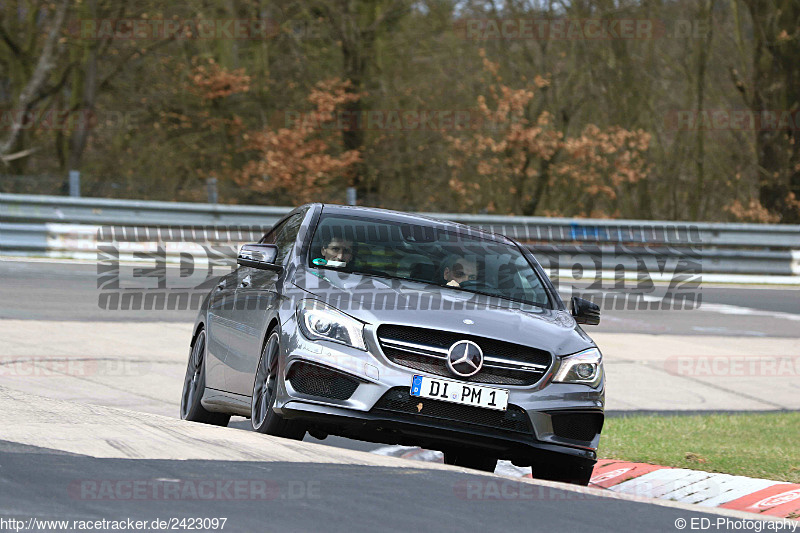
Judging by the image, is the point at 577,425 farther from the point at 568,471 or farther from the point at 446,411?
the point at 446,411

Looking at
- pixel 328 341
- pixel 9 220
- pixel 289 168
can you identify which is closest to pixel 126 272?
pixel 9 220

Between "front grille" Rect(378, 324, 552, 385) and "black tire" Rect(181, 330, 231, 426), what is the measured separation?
7.80ft

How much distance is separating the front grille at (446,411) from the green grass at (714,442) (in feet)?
7.72

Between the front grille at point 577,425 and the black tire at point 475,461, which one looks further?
the black tire at point 475,461

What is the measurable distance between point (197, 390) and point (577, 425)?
3.03 meters

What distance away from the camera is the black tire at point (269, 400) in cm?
710

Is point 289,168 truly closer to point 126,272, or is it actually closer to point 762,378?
point 126,272

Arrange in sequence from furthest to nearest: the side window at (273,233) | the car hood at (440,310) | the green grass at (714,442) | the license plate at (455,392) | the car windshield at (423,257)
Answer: the side window at (273,233)
the green grass at (714,442)
the car windshield at (423,257)
the car hood at (440,310)
the license plate at (455,392)

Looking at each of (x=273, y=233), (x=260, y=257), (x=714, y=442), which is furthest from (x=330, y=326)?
(x=714, y=442)

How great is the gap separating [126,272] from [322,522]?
1490 centimetres

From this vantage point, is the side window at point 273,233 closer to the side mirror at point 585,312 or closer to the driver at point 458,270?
the driver at point 458,270

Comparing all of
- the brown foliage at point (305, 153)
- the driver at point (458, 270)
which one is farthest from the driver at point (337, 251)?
the brown foliage at point (305, 153)

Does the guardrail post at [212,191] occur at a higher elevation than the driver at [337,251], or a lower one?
lower

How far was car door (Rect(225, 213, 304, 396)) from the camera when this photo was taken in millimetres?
7762
